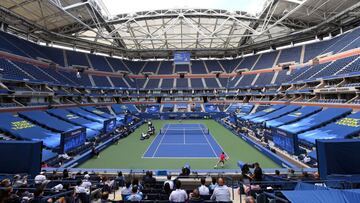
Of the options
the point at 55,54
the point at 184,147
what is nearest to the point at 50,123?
the point at 184,147

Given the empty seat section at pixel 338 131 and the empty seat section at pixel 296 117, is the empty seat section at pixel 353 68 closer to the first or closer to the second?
the empty seat section at pixel 296 117

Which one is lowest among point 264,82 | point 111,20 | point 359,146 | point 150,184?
point 150,184

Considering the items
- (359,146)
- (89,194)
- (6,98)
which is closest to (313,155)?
(359,146)

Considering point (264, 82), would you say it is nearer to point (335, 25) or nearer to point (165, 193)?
point (335, 25)

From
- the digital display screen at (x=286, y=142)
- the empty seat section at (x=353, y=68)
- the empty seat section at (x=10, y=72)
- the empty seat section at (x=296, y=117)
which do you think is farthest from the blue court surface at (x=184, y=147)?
the empty seat section at (x=353, y=68)

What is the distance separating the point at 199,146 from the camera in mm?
23500

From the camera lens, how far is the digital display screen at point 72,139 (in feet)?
55.9

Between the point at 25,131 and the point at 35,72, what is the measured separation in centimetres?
1740

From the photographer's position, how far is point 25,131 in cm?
1930

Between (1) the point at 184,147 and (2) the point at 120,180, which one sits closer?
(2) the point at 120,180

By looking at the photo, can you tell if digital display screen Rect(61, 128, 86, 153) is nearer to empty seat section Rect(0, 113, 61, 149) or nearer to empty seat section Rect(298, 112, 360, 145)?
empty seat section Rect(0, 113, 61, 149)

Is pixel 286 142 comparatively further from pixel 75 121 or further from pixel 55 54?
pixel 55 54

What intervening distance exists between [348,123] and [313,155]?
800 cm

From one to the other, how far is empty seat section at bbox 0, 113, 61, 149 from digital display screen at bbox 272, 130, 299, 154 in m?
19.5
